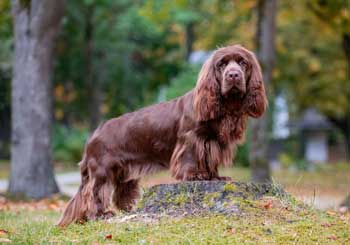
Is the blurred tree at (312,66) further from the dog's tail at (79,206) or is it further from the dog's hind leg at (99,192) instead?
the dog's hind leg at (99,192)

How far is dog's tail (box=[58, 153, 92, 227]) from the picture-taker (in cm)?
758

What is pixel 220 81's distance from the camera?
275 inches

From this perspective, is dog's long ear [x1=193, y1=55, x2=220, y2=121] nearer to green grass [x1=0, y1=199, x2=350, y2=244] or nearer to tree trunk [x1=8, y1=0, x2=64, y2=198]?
green grass [x1=0, y1=199, x2=350, y2=244]

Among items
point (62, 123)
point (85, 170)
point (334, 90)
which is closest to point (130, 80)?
point (62, 123)

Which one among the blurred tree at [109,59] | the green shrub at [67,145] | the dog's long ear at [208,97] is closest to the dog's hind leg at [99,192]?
the dog's long ear at [208,97]

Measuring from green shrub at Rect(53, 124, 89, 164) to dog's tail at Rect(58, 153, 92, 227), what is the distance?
1136 inches

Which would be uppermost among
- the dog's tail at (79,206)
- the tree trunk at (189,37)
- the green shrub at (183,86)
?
the tree trunk at (189,37)

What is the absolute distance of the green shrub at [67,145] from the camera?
37000 millimetres

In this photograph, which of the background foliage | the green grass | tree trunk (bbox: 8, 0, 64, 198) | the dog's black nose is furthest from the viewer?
the background foliage

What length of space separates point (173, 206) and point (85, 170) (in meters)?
1.47

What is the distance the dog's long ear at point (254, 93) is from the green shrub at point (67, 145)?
97.9 ft

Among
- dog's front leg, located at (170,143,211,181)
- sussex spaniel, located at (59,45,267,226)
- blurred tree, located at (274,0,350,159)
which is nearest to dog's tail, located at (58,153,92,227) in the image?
sussex spaniel, located at (59,45,267,226)

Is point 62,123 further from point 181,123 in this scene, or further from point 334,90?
point 181,123

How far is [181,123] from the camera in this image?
723 cm
